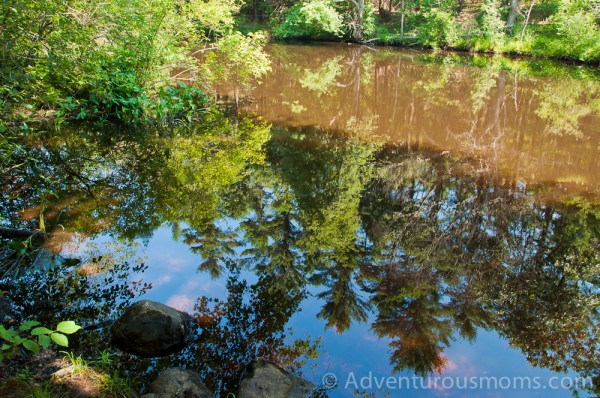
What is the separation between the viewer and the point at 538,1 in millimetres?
30359

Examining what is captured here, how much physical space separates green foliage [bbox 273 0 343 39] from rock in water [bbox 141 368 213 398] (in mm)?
26610

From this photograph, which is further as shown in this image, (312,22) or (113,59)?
(312,22)

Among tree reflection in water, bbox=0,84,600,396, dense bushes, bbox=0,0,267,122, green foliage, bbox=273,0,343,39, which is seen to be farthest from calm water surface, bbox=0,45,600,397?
green foliage, bbox=273,0,343,39

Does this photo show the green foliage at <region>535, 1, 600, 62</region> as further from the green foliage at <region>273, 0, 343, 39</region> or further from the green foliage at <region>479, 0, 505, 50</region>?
the green foliage at <region>273, 0, 343, 39</region>

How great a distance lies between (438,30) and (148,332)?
27.0m

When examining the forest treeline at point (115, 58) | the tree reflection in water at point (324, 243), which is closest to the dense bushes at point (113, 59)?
the forest treeline at point (115, 58)

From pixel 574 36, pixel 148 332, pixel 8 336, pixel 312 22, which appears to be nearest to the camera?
pixel 8 336

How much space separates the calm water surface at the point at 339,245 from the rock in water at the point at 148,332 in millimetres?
125

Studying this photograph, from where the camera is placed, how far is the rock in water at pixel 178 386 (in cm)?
310

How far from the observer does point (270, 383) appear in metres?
3.32

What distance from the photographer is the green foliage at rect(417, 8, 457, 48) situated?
2534 centimetres

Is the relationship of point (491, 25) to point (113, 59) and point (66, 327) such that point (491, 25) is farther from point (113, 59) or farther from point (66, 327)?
point (66, 327)

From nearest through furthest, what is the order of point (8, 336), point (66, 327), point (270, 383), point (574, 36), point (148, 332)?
Answer: point (66, 327)
point (8, 336)
point (270, 383)
point (148, 332)
point (574, 36)

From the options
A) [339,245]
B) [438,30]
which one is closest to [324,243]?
[339,245]
